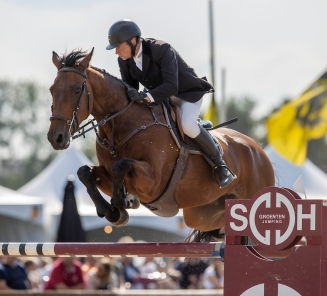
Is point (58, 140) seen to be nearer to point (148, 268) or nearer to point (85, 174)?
point (85, 174)

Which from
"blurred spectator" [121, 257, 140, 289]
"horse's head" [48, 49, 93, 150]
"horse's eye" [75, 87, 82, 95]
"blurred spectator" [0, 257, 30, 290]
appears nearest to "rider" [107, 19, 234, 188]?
"horse's head" [48, 49, 93, 150]

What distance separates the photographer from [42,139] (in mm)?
59812

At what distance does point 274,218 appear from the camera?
437 cm

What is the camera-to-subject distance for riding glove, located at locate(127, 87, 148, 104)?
5.97m

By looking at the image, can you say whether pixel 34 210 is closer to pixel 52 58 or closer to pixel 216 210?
pixel 216 210

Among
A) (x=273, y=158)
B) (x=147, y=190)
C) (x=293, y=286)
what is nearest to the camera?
(x=293, y=286)

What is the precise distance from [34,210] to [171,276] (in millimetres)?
4118

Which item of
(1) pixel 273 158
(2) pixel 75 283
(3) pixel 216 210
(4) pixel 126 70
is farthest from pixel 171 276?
(4) pixel 126 70

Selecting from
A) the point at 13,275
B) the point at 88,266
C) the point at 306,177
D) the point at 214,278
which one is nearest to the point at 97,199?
the point at 13,275

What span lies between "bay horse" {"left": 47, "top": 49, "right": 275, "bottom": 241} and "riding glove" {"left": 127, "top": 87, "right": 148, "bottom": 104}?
0.06 metres

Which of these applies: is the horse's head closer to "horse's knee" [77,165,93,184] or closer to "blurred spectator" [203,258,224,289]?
"horse's knee" [77,165,93,184]

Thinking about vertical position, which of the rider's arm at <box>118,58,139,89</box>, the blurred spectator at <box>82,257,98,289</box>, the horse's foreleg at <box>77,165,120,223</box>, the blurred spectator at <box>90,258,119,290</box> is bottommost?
the blurred spectator at <box>82,257,98,289</box>

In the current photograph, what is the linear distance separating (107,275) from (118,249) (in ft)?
14.6

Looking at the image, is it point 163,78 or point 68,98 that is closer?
point 68,98
